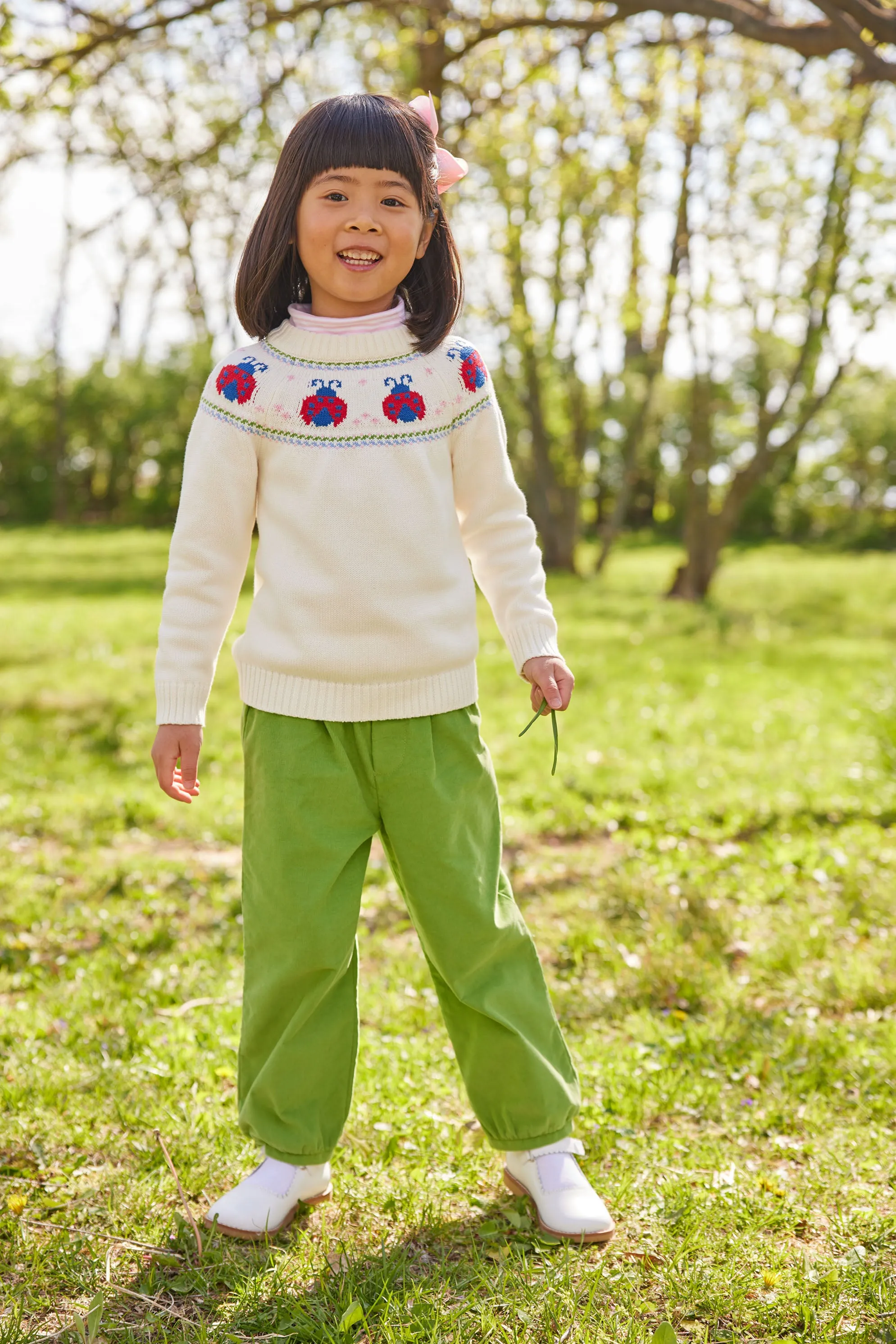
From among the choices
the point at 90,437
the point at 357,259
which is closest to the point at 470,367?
the point at 357,259

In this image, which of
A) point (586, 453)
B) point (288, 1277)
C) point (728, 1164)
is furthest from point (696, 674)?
point (586, 453)

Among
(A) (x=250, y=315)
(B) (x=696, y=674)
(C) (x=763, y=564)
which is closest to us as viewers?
(A) (x=250, y=315)

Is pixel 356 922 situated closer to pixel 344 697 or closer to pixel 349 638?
pixel 344 697

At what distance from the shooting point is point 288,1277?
206 cm

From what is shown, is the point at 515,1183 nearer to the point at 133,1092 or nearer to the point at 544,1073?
the point at 544,1073

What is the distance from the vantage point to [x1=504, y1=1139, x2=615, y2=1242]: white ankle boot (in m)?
2.16

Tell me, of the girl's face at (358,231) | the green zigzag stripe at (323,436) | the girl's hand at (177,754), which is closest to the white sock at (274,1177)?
the girl's hand at (177,754)

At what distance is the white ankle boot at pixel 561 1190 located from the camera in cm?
216

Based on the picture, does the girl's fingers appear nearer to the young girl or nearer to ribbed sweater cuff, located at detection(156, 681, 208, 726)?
the young girl

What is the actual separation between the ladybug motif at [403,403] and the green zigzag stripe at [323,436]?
0.11ft

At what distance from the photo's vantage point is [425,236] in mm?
2236

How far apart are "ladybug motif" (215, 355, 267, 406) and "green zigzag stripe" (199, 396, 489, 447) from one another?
0.10 feet

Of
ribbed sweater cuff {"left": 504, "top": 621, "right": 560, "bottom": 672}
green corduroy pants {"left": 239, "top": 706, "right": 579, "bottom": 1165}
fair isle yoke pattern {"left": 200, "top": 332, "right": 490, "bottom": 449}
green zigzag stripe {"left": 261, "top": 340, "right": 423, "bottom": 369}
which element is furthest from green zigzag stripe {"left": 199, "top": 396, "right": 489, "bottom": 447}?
green corduroy pants {"left": 239, "top": 706, "right": 579, "bottom": 1165}

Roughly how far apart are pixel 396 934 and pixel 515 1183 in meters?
1.53
